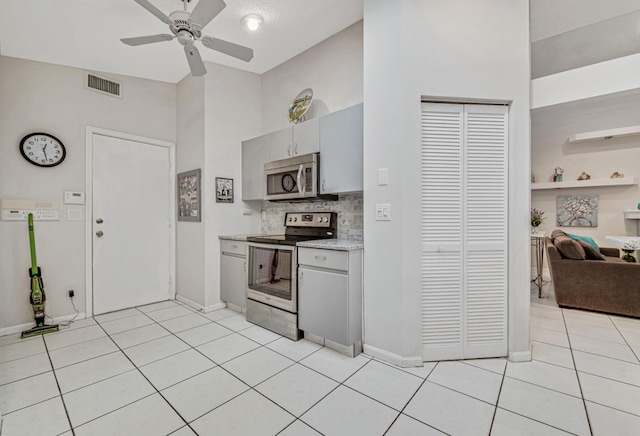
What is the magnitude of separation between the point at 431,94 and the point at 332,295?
171 centimetres

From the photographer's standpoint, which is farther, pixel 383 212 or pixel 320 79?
pixel 320 79

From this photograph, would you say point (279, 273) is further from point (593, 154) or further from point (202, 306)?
point (593, 154)

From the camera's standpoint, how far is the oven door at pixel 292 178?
2.71 metres

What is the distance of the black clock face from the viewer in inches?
115

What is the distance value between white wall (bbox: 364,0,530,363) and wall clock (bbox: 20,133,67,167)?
11.0 feet

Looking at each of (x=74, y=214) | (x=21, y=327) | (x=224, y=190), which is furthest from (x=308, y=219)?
(x=21, y=327)

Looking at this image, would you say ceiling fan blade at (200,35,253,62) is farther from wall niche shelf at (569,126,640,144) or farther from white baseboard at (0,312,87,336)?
wall niche shelf at (569,126,640,144)

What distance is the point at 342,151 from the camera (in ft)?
8.30

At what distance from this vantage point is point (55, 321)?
291 cm

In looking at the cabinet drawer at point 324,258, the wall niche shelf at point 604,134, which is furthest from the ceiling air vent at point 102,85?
the wall niche shelf at point 604,134

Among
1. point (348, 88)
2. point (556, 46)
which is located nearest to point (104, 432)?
point (348, 88)

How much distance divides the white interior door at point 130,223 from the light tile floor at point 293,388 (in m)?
0.80

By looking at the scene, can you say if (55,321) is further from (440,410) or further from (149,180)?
(440,410)

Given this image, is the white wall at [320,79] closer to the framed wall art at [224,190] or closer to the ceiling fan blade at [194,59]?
the framed wall art at [224,190]
